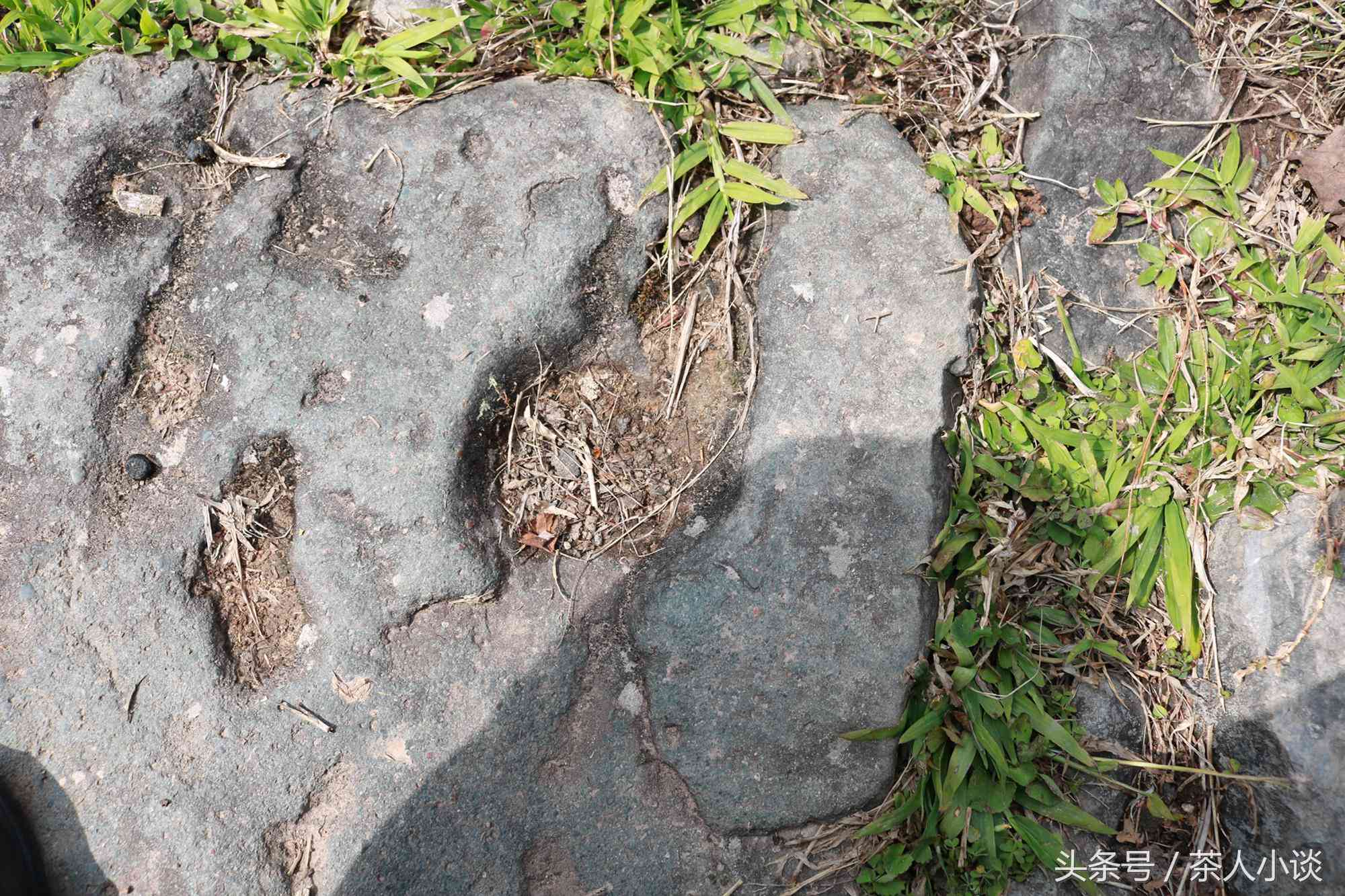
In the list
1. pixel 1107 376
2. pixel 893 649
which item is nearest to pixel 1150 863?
pixel 893 649

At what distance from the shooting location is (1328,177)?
247 cm


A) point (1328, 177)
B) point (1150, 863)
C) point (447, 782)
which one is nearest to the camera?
point (447, 782)

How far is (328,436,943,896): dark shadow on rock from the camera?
2146 mm

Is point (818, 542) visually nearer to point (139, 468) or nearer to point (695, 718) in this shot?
point (695, 718)

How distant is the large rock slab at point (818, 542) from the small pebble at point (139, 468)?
131 centimetres

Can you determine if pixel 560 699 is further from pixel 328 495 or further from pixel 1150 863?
pixel 1150 863

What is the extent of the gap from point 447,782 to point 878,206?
1935 mm

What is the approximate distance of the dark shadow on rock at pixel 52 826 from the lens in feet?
6.89

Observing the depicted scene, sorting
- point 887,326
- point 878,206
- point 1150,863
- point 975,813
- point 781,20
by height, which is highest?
point 781,20

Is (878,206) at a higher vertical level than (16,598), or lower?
higher

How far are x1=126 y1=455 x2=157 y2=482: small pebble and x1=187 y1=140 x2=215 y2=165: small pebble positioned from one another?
0.84m

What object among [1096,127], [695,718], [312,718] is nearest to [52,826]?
[312,718]

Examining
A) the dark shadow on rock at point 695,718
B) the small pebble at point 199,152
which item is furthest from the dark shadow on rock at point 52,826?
the small pebble at point 199,152

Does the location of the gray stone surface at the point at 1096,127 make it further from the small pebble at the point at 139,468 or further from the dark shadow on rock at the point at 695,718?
the small pebble at the point at 139,468
